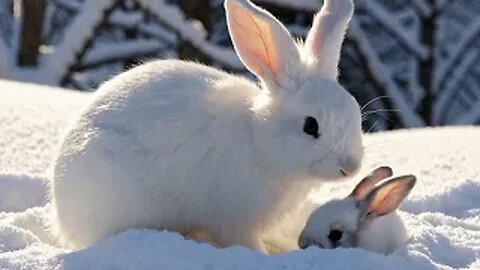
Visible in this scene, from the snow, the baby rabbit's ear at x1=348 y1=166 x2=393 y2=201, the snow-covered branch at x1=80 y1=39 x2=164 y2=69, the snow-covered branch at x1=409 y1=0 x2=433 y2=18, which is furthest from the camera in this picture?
the snow-covered branch at x1=409 y1=0 x2=433 y2=18

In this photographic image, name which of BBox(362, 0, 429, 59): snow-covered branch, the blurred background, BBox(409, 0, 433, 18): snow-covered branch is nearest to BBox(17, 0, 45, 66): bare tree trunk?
the blurred background

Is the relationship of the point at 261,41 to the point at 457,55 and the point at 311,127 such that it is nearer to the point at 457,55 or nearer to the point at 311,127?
the point at 311,127

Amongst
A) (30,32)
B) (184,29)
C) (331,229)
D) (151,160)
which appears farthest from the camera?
(30,32)

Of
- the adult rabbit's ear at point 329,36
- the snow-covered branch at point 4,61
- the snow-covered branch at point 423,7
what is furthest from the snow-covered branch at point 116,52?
the adult rabbit's ear at point 329,36

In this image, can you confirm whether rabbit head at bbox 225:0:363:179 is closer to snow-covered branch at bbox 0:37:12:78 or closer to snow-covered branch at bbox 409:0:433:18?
snow-covered branch at bbox 0:37:12:78

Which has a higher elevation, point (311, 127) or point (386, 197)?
point (311, 127)

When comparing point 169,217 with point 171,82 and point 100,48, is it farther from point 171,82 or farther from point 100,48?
point 100,48

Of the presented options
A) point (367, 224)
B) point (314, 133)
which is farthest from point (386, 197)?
point (314, 133)
